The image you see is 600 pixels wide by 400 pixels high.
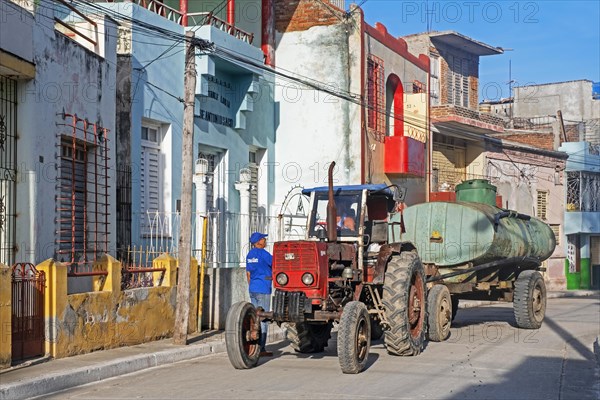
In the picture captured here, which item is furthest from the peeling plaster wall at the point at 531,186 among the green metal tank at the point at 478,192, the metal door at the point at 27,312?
the metal door at the point at 27,312

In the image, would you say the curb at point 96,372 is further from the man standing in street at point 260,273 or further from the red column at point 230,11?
the red column at point 230,11

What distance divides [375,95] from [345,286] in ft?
46.5

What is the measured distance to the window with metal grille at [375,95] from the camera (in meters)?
25.6

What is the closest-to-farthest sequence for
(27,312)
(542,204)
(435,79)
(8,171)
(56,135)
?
(27,312)
(8,171)
(56,135)
(435,79)
(542,204)

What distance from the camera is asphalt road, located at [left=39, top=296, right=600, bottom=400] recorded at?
32.9ft

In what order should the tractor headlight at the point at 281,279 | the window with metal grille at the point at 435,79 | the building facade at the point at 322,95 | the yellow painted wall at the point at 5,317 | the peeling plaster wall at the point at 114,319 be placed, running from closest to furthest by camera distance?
the yellow painted wall at the point at 5,317, the tractor headlight at the point at 281,279, the peeling plaster wall at the point at 114,319, the building facade at the point at 322,95, the window with metal grille at the point at 435,79

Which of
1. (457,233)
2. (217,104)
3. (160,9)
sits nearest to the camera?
(457,233)

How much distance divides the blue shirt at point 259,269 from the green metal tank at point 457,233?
14.2 ft

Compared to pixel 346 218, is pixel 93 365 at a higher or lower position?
lower

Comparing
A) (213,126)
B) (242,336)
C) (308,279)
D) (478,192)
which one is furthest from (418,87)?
(242,336)

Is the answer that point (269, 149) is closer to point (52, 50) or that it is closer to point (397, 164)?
point (397, 164)

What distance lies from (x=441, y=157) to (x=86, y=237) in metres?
20.5

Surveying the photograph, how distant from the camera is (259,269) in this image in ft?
44.3

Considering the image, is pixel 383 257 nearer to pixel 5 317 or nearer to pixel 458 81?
pixel 5 317
